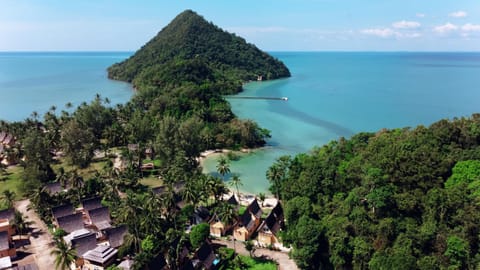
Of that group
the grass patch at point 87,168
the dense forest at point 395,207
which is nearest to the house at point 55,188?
the grass patch at point 87,168

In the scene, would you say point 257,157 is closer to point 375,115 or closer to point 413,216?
point 413,216

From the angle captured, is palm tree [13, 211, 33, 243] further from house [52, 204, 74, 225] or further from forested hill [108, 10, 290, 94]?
forested hill [108, 10, 290, 94]

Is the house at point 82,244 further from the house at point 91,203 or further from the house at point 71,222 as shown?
the house at point 91,203

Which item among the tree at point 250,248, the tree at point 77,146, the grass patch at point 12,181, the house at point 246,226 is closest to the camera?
the tree at point 250,248

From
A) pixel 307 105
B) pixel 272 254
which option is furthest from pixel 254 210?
pixel 307 105

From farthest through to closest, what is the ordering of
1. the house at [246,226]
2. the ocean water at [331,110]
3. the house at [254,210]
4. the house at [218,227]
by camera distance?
1. the ocean water at [331,110]
2. the house at [254,210]
3. the house at [218,227]
4. the house at [246,226]

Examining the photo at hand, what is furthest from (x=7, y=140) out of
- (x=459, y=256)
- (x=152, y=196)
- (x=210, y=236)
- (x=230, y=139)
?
(x=459, y=256)
